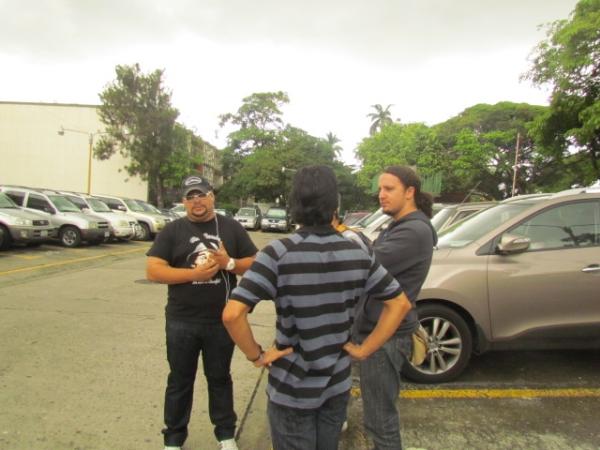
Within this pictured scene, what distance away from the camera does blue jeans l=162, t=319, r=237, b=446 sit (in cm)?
266

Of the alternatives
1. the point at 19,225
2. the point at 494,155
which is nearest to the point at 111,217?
the point at 19,225

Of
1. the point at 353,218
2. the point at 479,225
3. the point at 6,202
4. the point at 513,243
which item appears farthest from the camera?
the point at 353,218

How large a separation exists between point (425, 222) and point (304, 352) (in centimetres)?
103

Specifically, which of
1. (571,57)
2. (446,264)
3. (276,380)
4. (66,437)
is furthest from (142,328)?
(571,57)

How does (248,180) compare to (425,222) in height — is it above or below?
above

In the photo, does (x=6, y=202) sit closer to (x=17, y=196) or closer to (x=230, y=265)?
(x=17, y=196)

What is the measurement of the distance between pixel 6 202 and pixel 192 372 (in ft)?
39.1

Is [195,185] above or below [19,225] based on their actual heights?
above

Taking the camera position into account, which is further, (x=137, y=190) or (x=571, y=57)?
(x=137, y=190)

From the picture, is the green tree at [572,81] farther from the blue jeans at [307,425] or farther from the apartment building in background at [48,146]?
the apartment building in background at [48,146]

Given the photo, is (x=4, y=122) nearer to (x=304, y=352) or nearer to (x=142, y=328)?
(x=142, y=328)

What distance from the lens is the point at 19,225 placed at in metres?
11.2

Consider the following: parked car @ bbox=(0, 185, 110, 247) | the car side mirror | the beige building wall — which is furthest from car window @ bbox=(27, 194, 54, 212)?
the beige building wall

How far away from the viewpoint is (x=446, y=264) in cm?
395
